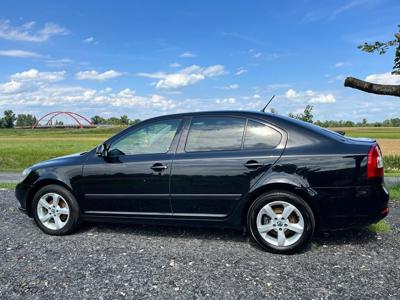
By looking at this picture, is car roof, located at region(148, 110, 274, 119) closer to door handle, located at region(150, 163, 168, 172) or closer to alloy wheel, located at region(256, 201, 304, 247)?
door handle, located at region(150, 163, 168, 172)

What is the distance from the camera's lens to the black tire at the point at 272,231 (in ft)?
14.3

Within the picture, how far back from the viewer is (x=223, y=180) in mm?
4594

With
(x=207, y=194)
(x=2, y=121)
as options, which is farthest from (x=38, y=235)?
(x=2, y=121)

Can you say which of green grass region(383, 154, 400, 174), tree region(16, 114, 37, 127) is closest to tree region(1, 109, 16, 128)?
tree region(16, 114, 37, 127)

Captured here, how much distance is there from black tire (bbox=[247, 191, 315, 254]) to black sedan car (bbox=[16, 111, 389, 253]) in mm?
11

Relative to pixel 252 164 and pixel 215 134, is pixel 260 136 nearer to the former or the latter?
pixel 252 164

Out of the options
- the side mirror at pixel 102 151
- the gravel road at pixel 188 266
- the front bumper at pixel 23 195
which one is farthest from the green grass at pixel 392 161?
the front bumper at pixel 23 195

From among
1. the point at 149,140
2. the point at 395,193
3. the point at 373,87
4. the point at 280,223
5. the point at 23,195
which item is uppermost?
the point at 373,87

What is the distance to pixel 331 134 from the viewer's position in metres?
4.64

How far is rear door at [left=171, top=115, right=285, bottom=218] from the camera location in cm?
454

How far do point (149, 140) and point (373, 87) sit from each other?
202 inches

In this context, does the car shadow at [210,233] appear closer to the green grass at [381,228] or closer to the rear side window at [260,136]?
the green grass at [381,228]

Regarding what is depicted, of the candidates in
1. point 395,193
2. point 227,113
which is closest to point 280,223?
point 227,113

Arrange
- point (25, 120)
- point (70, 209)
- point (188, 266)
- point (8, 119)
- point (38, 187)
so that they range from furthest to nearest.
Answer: point (25, 120)
point (8, 119)
point (38, 187)
point (70, 209)
point (188, 266)
